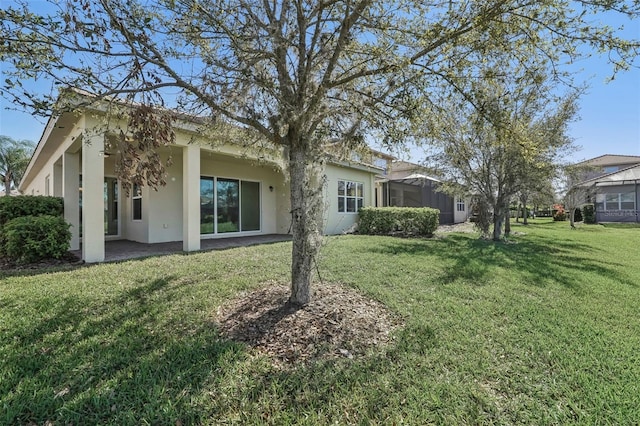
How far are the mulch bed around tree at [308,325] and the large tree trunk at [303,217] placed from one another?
0.33m

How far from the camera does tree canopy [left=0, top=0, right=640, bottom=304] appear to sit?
3010mm

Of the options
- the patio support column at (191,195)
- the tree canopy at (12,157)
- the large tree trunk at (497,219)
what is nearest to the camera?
the patio support column at (191,195)

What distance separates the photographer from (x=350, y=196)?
15.6 metres

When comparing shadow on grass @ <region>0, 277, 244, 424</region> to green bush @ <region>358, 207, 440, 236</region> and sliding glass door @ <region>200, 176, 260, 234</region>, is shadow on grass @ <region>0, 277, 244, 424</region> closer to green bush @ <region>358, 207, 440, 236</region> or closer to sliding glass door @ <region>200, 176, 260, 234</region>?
sliding glass door @ <region>200, 176, 260, 234</region>

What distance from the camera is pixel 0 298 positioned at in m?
4.57

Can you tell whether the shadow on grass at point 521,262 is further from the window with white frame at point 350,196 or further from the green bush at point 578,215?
the green bush at point 578,215

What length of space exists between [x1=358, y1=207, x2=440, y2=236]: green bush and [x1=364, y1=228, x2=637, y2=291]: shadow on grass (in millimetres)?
3477

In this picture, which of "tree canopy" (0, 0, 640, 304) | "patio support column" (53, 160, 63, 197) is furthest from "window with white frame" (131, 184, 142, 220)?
"tree canopy" (0, 0, 640, 304)

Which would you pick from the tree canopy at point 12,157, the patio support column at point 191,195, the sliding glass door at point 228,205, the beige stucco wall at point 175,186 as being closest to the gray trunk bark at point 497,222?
the beige stucco wall at point 175,186

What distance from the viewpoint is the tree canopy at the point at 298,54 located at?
9.87 feet

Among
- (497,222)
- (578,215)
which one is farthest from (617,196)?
(497,222)

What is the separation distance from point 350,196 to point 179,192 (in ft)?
26.3

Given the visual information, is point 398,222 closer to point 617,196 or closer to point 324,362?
point 324,362

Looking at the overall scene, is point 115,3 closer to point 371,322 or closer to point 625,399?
point 371,322
